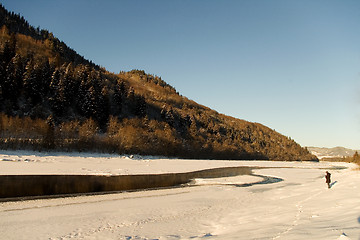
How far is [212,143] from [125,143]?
68.2m

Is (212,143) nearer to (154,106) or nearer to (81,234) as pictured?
(154,106)

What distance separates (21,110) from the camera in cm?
8088

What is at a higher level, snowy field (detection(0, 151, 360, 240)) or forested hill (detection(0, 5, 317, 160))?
forested hill (detection(0, 5, 317, 160))

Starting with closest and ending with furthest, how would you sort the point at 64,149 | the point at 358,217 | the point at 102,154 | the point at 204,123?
the point at 358,217
the point at 64,149
the point at 102,154
the point at 204,123

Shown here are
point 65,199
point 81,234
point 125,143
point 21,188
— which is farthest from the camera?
point 125,143

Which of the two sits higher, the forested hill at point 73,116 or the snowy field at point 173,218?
the forested hill at point 73,116

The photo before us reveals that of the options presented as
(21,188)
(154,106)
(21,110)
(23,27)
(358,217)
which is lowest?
(21,188)

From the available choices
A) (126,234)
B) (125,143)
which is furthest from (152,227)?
(125,143)

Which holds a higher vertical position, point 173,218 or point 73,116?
point 73,116

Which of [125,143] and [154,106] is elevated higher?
[154,106]

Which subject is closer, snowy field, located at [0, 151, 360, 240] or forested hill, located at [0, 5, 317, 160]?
snowy field, located at [0, 151, 360, 240]

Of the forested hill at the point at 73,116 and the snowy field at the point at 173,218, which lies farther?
the forested hill at the point at 73,116

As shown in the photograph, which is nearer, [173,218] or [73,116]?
[173,218]

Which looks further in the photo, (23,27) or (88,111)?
(23,27)
